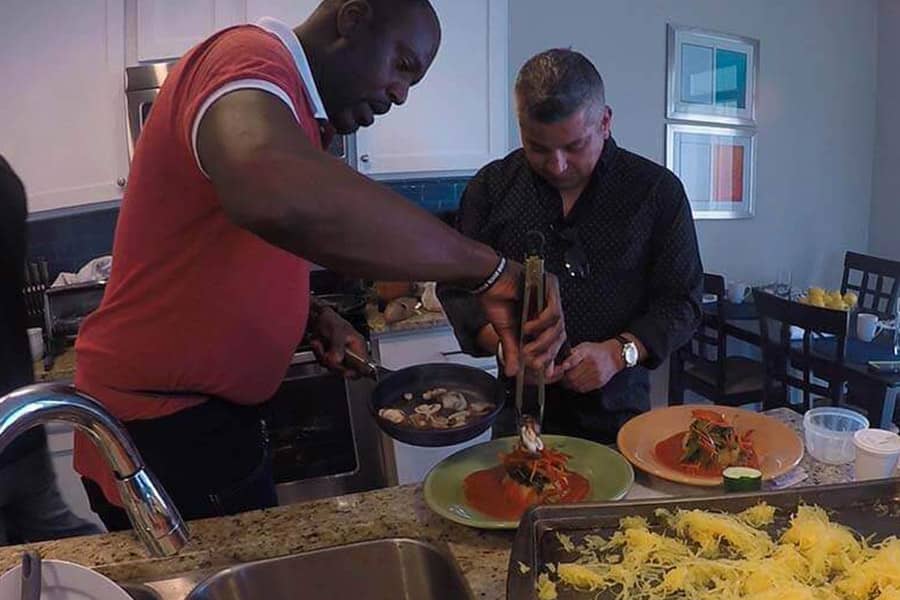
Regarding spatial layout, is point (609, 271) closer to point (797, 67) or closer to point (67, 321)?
point (67, 321)

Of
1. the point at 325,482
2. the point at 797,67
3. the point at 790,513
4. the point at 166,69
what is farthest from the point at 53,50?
the point at 797,67

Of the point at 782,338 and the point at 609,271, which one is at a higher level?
the point at 609,271

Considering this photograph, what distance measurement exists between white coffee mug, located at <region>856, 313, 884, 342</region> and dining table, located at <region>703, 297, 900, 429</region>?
0.06 ft

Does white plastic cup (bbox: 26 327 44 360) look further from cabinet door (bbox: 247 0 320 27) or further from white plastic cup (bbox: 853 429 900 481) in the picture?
white plastic cup (bbox: 853 429 900 481)

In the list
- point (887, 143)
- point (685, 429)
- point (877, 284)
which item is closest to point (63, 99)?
point (685, 429)

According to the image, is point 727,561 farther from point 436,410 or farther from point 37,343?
point 37,343

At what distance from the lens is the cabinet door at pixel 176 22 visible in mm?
2373

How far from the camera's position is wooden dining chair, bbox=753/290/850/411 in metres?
2.53

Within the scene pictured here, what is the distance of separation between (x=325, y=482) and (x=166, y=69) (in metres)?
1.50

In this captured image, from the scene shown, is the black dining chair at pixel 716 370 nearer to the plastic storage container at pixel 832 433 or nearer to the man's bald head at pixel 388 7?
the plastic storage container at pixel 832 433

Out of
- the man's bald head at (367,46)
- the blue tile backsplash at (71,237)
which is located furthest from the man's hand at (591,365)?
the blue tile backsplash at (71,237)

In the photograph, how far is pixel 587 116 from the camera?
4.97ft

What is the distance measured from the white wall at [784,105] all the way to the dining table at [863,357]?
0.74m

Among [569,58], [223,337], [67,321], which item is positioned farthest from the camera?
[67,321]
